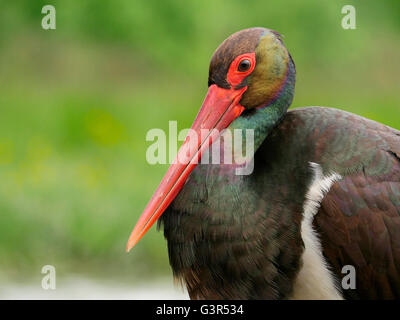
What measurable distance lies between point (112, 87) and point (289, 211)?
3.50 meters

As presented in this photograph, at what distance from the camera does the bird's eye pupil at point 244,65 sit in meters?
2.66

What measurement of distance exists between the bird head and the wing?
0.39 m

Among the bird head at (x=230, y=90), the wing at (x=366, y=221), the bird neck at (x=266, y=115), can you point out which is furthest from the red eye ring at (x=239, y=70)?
the wing at (x=366, y=221)

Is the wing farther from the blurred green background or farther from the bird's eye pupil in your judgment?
the blurred green background

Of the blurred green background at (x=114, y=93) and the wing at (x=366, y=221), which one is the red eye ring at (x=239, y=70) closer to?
the wing at (x=366, y=221)

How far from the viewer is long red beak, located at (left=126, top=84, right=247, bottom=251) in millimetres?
2682

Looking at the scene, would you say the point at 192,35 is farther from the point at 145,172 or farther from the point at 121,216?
the point at 121,216

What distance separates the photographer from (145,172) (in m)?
4.98

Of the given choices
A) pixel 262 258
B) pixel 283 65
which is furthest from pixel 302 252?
pixel 283 65

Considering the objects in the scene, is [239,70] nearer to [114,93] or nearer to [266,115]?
[266,115]

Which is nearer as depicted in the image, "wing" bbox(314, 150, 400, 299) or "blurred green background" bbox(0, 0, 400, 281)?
"wing" bbox(314, 150, 400, 299)

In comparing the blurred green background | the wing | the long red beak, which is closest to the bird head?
the long red beak

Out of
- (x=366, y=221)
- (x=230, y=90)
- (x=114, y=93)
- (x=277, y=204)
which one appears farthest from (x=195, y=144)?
(x=114, y=93)
